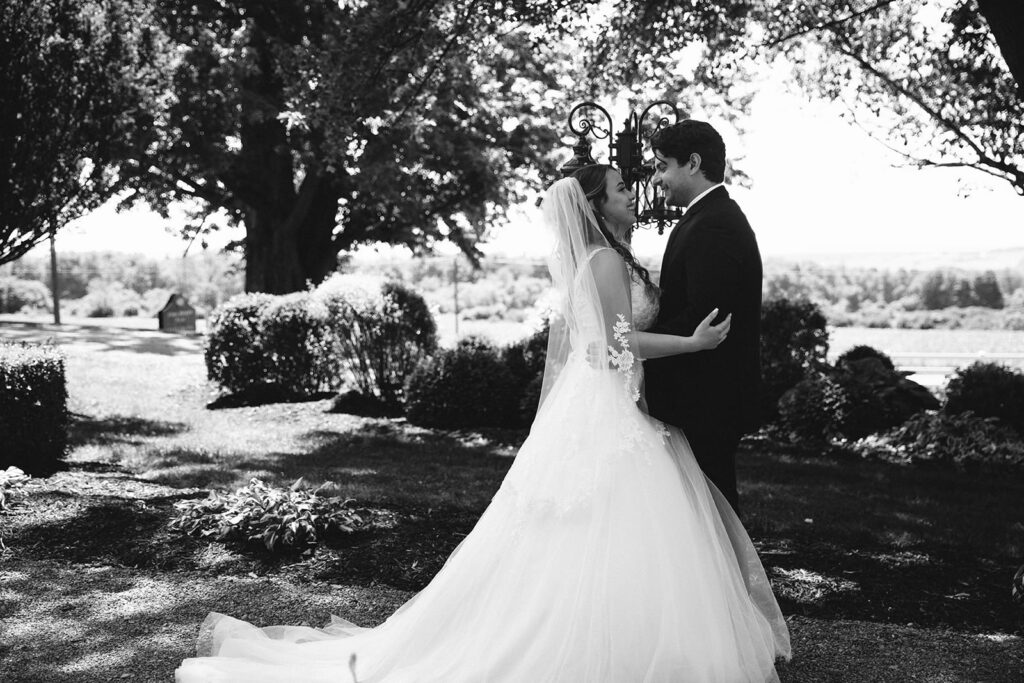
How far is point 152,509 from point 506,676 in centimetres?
449

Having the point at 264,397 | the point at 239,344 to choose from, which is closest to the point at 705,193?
the point at 264,397

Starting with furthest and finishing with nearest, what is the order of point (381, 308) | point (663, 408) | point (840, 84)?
point (381, 308)
point (840, 84)
point (663, 408)

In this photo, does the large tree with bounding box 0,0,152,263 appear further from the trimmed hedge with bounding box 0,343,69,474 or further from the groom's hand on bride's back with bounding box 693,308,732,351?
the groom's hand on bride's back with bounding box 693,308,732,351

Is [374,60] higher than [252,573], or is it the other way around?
[374,60]

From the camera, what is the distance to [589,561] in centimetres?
384

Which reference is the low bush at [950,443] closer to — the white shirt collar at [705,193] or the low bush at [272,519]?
the low bush at [272,519]

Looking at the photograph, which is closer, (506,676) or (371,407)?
(506,676)

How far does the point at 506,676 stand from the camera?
3725mm

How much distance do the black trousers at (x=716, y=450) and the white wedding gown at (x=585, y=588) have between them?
8 cm

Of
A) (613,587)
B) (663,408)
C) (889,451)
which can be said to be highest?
(663,408)

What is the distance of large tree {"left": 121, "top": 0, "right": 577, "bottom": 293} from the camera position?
1627 centimetres

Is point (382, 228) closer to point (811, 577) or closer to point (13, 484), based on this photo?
point (13, 484)

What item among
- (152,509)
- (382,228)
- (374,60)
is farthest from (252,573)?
(382,228)

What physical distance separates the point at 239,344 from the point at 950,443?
35.4 feet
